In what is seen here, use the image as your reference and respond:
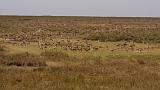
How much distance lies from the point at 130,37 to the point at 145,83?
26658mm

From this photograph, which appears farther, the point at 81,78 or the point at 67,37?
the point at 67,37

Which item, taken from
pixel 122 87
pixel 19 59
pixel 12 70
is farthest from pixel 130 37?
pixel 122 87

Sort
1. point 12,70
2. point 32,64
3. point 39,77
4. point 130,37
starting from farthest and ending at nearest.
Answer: point 130,37, point 32,64, point 12,70, point 39,77

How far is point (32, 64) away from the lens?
17953 mm

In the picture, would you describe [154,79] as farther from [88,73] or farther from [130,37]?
[130,37]

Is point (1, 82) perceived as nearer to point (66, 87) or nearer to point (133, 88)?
point (66, 87)

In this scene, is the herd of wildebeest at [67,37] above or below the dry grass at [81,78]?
below

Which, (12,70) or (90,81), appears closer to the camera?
(90,81)

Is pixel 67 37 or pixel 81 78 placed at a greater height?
pixel 81 78

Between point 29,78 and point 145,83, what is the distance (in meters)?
3.68

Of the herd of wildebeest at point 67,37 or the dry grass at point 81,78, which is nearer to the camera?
the dry grass at point 81,78

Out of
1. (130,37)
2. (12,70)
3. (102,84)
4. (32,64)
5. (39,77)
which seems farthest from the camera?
(130,37)

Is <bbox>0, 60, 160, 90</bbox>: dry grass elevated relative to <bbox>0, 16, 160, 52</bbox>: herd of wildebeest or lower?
elevated

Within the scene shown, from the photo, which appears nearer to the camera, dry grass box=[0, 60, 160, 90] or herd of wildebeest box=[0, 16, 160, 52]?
dry grass box=[0, 60, 160, 90]
